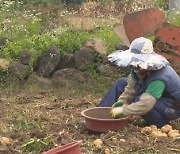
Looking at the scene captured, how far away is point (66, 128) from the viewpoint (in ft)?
19.0

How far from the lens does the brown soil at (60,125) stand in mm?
5078

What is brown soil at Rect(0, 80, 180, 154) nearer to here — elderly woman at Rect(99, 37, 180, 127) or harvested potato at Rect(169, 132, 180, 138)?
harvested potato at Rect(169, 132, 180, 138)

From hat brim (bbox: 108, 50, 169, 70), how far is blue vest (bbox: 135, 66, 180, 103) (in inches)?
3.5

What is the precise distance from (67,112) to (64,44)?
1.91 meters

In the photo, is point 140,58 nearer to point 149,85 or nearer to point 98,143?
point 149,85

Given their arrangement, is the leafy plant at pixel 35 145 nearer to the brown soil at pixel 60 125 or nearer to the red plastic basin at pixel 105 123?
the brown soil at pixel 60 125

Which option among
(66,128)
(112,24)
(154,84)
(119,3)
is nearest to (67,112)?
(66,128)

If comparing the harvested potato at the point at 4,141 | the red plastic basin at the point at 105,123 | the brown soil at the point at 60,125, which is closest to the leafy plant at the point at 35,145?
the brown soil at the point at 60,125

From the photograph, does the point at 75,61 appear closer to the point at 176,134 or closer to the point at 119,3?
the point at 176,134

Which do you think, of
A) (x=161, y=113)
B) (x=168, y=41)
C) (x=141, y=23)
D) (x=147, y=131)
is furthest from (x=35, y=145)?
(x=141, y=23)

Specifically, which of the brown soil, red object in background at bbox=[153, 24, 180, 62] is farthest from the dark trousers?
red object in background at bbox=[153, 24, 180, 62]

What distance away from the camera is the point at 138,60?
212 inches

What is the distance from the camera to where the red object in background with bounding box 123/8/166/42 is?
7.73 meters

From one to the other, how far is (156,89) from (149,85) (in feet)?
0.24
